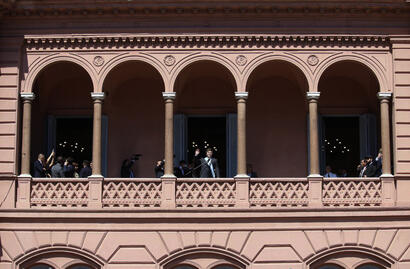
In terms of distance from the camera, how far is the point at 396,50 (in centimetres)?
2300

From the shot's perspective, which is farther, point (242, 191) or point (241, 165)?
point (241, 165)

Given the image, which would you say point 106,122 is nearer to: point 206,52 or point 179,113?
point 179,113

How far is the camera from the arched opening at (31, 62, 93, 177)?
83.8ft

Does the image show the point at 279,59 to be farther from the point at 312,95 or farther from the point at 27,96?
the point at 27,96

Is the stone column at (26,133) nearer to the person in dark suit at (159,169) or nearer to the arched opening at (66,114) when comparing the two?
the arched opening at (66,114)

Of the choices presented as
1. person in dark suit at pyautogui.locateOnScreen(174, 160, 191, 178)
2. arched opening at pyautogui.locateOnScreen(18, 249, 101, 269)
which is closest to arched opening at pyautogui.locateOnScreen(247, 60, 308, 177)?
person in dark suit at pyautogui.locateOnScreen(174, 160, 191, 178)

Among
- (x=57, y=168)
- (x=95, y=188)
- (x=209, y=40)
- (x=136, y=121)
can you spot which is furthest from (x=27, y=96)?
(x=209, y=40)

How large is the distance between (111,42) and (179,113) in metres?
3.55

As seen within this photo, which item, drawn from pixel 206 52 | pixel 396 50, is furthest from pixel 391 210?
pixel 206 52

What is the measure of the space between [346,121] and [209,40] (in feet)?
18.7

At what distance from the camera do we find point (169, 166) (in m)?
22.6

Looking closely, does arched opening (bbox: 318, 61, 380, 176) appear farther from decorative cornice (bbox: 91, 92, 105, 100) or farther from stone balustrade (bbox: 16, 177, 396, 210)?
decorative cornice (bbox: 91, 92, 105, 100)

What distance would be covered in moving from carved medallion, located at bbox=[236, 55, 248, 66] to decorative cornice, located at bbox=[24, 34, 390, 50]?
1.06 feet

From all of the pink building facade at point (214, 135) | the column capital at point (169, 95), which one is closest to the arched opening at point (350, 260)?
the pink building facade at point (214, 135)
